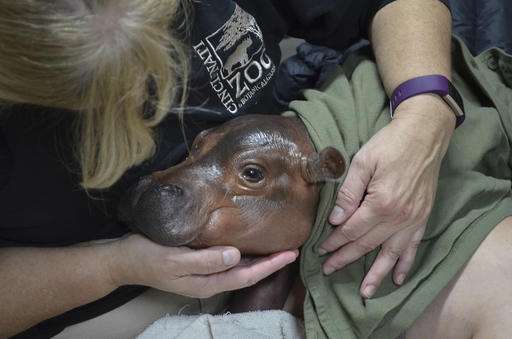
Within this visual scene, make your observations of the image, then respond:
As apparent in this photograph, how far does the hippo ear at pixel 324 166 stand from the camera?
3.30ft

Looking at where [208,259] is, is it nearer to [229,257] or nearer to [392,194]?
[229,257]

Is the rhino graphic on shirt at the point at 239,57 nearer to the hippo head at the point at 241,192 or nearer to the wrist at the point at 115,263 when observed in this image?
the hippo head at the point at 241,192

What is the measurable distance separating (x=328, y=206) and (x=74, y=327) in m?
0.63

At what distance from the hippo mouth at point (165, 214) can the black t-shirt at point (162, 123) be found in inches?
5.5

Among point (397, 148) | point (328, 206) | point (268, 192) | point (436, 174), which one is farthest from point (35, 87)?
point (436, 174)

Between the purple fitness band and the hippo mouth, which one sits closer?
the hippo mouth

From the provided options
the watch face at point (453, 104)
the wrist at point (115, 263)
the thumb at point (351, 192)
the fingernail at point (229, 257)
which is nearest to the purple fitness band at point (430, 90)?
the watch face at point (453, 104)

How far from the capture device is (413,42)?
1256mm

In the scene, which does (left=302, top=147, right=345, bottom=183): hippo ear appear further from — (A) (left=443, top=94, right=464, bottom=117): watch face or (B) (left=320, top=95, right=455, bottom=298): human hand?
(A) (left=443, top=94, right=464, bottom=117): watch face

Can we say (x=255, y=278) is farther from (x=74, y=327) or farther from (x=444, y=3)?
(x=444, y=3)

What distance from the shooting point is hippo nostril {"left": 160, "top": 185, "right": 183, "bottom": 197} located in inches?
39.6

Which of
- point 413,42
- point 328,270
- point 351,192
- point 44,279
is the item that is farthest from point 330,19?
point 44,279

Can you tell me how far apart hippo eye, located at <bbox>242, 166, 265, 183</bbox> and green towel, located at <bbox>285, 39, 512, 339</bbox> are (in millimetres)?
125

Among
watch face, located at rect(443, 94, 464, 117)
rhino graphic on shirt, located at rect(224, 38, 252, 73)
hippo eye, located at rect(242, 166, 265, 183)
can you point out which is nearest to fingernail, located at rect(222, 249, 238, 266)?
hippo eye, located at rect(242, 166, 265, 183)
